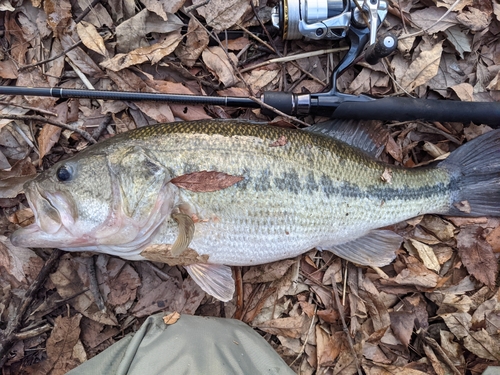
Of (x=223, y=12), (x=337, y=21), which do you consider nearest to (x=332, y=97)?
(x=337, y=21)

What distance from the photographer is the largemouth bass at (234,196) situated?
83.7 inches

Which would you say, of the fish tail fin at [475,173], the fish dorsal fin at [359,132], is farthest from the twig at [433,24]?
the fish tail fin at [475,173]

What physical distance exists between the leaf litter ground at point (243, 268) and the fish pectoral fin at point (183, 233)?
0.57 metres

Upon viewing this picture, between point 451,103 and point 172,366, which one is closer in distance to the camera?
point 172,366

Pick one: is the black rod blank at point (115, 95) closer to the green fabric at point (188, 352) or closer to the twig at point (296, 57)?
the twig at point (296, 57)

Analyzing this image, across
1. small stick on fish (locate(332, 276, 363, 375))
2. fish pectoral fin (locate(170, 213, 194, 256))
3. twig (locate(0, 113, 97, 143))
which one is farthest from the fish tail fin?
twig (locate(0, 113, 97, 143))

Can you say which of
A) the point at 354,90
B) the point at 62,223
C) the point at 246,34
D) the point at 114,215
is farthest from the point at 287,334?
the point at 246,34

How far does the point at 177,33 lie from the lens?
2689mm

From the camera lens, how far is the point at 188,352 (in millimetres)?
2115

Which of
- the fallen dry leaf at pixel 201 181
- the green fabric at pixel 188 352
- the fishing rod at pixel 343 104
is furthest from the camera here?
the fishing rod at pixel 343 104

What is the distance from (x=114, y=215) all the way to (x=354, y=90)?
78.2 inches

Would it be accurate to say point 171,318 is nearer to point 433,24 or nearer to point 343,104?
point 343,104

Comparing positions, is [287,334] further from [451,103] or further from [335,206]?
[451,103]

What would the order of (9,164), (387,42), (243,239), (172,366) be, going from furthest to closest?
1. (9,164)
2. (243,239)
3. (387,42)
4. (172,366)
